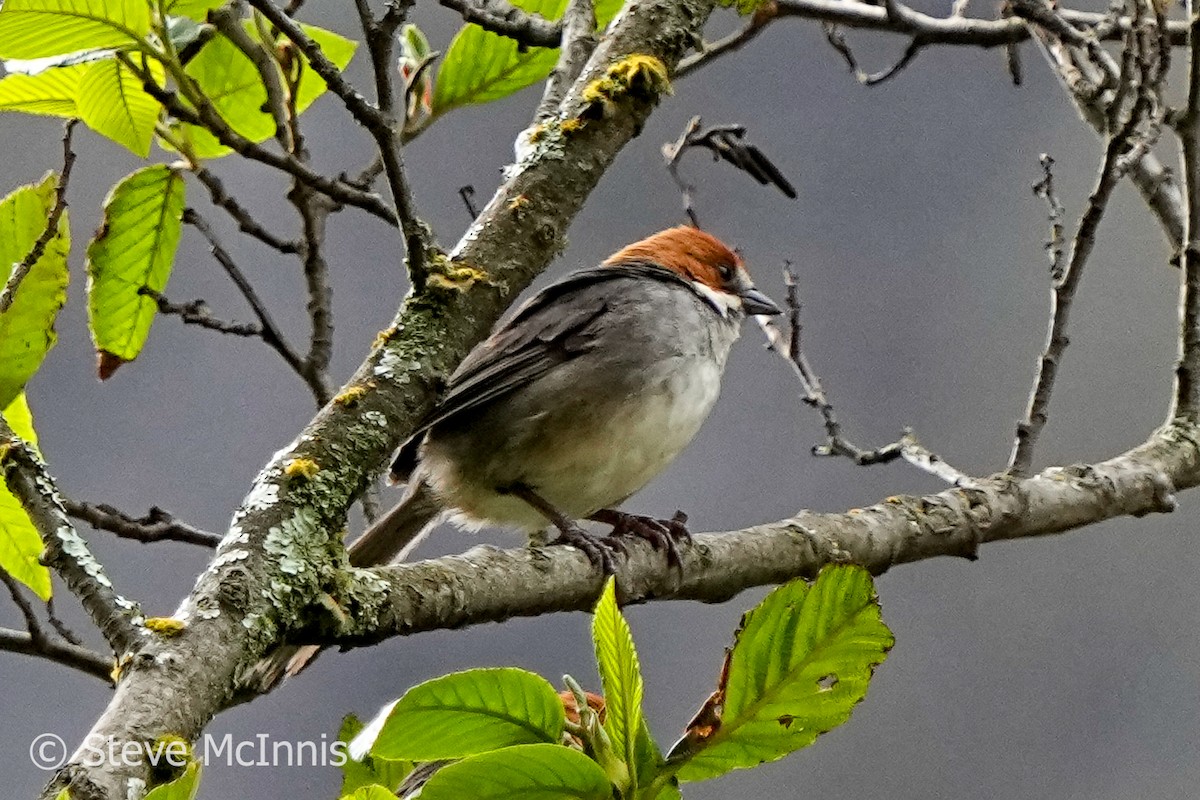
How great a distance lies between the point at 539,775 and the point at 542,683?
80 mm

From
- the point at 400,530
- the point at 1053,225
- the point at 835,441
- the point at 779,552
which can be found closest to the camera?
the point at 779,552

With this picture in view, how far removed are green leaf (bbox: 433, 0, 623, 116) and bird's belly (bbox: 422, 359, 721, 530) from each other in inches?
28.8

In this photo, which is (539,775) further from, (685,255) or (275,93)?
(685,255)

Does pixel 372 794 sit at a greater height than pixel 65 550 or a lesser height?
lesser

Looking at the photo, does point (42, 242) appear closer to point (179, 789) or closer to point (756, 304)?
point (179, 789)

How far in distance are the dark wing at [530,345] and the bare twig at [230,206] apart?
1.63 feet

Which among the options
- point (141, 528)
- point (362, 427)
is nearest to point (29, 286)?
point (362, 427)

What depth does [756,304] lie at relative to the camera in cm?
328

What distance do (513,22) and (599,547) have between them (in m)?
0.85

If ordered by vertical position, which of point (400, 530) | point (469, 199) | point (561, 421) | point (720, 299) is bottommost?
point (400, 530)

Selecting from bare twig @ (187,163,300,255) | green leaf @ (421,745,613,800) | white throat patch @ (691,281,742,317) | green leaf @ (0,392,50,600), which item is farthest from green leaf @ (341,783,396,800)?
white throat patch @ (691,281,742,317)

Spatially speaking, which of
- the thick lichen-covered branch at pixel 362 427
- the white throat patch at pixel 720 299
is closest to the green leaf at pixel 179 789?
the thick lichen-covered branch at pixel 362 427

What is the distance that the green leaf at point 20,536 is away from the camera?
1.53 meters

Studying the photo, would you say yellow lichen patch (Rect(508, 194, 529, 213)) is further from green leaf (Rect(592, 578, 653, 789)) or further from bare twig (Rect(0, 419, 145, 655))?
green leaf (Rect(592, 578, 653, 789))
